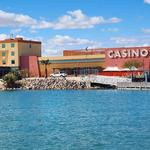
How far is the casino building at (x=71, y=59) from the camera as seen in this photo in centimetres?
13512

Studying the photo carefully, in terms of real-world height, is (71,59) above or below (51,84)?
above

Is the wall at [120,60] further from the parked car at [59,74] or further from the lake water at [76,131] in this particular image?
the lake water at [76,131]

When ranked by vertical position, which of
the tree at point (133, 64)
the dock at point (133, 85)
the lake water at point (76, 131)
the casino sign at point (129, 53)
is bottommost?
the lake water at point (76, 131)

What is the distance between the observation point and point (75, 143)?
3909 cm

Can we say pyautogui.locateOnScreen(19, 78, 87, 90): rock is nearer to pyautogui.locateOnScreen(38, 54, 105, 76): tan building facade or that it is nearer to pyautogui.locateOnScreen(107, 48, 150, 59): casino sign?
pyautogui.locateOnScreen(38, 54, 105, 76): tan building facade

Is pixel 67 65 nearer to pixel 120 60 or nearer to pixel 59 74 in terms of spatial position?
pixel 59 74

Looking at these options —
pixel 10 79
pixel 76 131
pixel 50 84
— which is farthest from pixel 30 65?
pixel 76 131

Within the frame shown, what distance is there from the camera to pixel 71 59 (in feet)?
479

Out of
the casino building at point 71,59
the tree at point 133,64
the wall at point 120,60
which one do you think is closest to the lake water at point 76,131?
the tree at point 133,64

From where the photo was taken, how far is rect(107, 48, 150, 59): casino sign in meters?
133

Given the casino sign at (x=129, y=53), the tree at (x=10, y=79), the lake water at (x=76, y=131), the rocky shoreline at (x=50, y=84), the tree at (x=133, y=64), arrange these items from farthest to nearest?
the tree at (x=10, y=79), the casino sign at (x=129, y=53), the rocky shoreline at (x=50, y=84), the tree at (x=133, y=64), the lake water at (x=76, y=131)

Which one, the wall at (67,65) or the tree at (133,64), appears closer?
the tree at (133,64)

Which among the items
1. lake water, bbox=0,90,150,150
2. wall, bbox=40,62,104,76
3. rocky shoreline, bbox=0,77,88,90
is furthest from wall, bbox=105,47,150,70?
lake water, bbox=0,90,150,150

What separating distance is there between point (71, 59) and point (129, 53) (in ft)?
58.3
